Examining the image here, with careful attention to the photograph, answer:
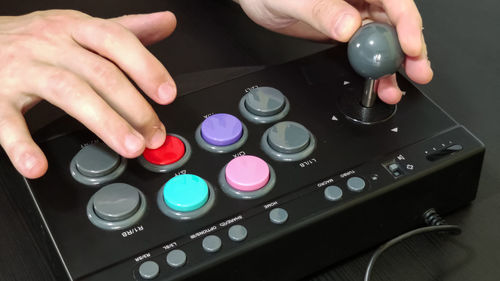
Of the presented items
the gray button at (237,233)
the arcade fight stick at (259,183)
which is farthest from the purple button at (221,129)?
the gray button at (237,233)

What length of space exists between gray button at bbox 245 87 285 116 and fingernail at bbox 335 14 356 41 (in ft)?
0.31

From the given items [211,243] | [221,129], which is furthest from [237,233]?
[221,129]

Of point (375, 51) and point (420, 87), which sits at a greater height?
point (375, 51)

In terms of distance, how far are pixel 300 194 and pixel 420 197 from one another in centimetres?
12

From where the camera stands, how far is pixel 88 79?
2.13 feet

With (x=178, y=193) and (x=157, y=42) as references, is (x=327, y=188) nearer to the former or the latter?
(x=178, y=193)

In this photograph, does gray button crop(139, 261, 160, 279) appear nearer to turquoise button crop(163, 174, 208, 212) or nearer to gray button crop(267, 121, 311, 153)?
turquoise button crop(163, 174, 208, 212)

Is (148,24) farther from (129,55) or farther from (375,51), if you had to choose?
(375,51)

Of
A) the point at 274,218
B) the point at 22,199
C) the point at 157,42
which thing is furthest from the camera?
the point at 157,42

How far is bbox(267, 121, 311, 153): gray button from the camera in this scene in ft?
1.97

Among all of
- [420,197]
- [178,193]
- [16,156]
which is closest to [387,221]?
[420,197]

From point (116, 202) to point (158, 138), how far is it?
0.08 m

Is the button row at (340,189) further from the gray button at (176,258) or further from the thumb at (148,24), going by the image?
the thumb at (148,24)

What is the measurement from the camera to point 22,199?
66 cm
